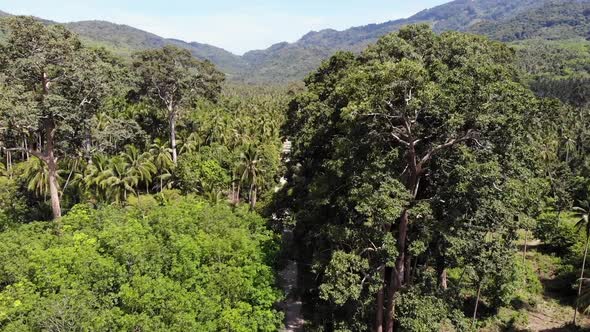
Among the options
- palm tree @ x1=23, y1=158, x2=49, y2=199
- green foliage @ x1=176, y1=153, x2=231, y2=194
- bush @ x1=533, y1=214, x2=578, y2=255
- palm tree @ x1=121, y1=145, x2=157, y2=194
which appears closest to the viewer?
palm tree @ x1=23, y1=158, x2=49, y2=199

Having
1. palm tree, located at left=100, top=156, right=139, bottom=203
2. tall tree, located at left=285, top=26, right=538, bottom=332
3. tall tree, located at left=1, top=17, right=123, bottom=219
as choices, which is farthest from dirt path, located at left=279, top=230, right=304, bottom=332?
tall tree, located at left=1, top=17, right=123, bottom=219

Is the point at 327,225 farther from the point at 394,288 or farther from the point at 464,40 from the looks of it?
the point at 464,40

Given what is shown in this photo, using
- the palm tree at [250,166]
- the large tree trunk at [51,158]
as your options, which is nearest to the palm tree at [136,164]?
the large tree trunk at [51,158]

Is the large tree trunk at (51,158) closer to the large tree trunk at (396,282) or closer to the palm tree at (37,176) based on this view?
the palm tree at (37,176)

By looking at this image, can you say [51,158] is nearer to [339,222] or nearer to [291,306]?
[291,306]

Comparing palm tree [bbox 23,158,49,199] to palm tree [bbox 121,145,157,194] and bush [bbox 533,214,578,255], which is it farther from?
bush [bbox 533,214,578,255]

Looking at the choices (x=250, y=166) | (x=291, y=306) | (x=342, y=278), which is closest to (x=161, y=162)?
(x=250, y=166)
